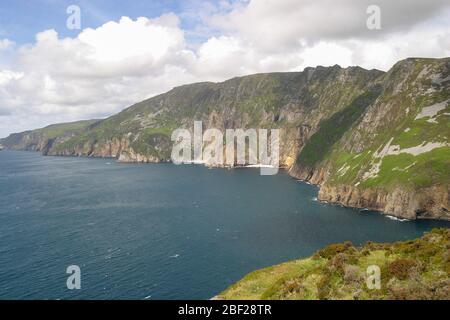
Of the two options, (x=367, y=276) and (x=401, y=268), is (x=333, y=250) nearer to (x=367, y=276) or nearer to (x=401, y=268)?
(x=367, y=276)

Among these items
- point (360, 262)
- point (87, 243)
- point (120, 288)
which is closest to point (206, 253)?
point (120, 288)

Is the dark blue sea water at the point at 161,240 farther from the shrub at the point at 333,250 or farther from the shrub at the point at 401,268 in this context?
the shrub at the point at 401,268

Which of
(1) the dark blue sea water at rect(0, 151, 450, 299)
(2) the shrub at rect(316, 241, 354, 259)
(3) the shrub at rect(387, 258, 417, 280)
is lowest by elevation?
(1) the dark blue sea water at rect(0, 151, 450, 299)

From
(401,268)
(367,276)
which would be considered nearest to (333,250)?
(367,276)

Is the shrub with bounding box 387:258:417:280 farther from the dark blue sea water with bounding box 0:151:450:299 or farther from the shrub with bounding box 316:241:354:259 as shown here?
the dark blue sea water with bounding box 0:151:450:299

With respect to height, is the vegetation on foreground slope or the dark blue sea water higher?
the vegetation on foreground slope

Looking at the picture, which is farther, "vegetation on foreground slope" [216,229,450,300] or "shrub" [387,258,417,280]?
"shrub" [387,258,417,280]

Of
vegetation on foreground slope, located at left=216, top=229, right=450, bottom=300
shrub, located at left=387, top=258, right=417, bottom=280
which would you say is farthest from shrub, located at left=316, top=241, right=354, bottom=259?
shrub, located at left=387, top=258, right=417, bottom=280
